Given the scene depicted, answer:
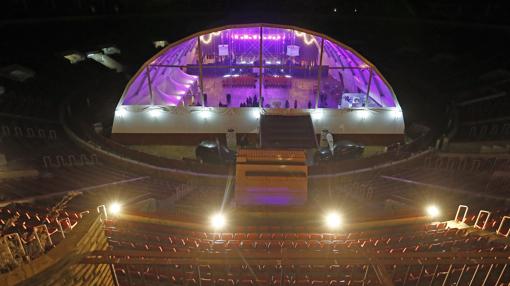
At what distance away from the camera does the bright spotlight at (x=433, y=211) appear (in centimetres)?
1157

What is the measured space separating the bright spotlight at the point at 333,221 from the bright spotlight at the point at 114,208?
6915 millimetres

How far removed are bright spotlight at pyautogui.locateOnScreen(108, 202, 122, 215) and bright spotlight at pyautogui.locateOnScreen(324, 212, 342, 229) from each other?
22.7 feet

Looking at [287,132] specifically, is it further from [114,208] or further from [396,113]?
[114,208]

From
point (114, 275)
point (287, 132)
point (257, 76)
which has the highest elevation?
point (257, 76)

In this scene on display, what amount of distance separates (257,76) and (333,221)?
13846mm

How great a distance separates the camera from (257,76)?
23.4m

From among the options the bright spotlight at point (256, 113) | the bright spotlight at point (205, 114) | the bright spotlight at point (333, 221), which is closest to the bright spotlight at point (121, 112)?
the bright spotlight at point (205, 114)

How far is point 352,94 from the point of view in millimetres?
22219

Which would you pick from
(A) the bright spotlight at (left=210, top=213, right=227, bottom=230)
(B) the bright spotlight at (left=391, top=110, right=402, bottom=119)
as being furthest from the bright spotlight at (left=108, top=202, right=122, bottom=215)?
(B) the bright spotlight at (left=391, top=110, right=402, bottom=119)

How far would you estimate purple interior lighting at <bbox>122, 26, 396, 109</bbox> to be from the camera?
21.9 meters

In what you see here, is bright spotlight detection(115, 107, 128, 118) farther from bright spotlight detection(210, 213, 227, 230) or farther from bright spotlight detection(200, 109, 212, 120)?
bright spotlight detection(210, 213, 227, 230)

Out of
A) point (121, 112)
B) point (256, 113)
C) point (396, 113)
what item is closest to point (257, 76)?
point (256, 113)

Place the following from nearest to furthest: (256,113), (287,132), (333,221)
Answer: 1. (333,221)
2. (287,132)
3. (256,113)

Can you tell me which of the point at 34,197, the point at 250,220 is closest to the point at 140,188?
the point at 34,197
